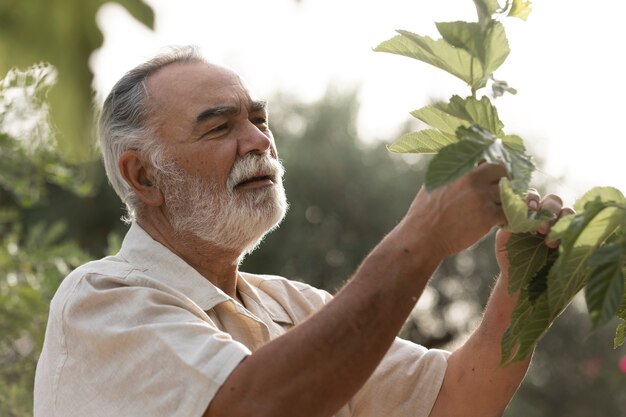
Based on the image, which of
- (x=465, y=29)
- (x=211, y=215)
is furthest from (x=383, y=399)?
(x=465, y=29)

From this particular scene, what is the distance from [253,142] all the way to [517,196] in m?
1.32

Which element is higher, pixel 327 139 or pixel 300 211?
pixel 327 139

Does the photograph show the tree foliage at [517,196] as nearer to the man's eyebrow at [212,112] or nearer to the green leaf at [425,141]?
the green leaf at [425,141]

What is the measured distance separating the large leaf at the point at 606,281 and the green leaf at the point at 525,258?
28 cm

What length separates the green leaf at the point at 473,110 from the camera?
6.16ft

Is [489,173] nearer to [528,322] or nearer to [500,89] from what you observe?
[500,89]

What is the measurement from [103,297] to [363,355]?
2.38ft

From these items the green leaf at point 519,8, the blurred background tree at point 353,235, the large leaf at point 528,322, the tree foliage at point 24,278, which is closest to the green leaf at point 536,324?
the large leaf at point 528,322

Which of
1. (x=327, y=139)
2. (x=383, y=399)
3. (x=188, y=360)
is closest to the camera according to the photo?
(x=188, y=360)

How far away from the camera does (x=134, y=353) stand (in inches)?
91.2

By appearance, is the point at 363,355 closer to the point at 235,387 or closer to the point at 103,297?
the point at 235,387

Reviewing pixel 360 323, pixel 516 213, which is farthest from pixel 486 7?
pixel 360 323

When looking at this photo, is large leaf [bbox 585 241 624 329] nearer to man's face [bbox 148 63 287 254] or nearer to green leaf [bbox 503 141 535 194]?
green leaf [bbox 503 141 535 194]

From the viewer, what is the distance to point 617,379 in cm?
1759
